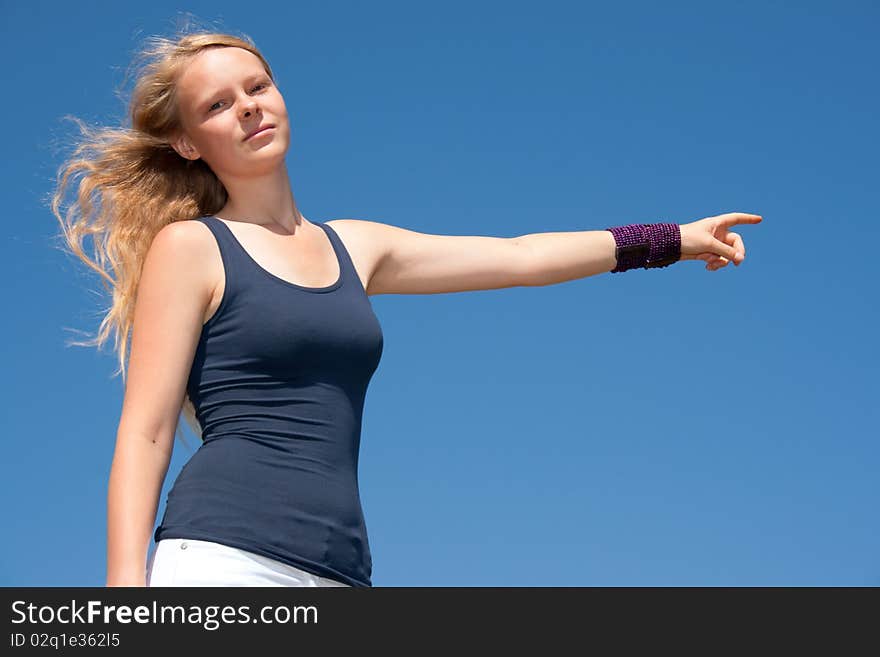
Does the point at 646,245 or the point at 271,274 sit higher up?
the point at 646,245

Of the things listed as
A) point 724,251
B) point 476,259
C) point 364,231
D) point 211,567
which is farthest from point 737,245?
point 211,567

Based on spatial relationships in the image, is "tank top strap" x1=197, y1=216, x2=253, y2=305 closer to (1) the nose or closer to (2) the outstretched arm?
(1) the nose

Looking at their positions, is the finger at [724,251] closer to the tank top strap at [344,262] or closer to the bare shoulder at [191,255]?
the tank top strap at [344,262]

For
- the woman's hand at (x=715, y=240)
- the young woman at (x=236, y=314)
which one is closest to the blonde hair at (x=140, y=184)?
the young woman at (x=236, y=314)

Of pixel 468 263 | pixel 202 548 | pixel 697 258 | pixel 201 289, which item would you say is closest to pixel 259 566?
pixel 202 548

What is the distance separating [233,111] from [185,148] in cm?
36

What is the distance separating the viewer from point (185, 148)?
4758 millimetres

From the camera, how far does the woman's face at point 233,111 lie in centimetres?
451

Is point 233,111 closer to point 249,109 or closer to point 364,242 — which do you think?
point 249,109

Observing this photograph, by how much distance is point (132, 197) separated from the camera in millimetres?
4891

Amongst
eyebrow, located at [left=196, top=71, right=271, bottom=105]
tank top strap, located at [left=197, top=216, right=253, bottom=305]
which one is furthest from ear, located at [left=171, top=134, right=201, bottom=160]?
tank top strap, located at [left=197, top=216, right=253, bottom=305]

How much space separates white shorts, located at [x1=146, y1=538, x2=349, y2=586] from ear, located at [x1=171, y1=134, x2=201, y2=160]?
1707 mm
